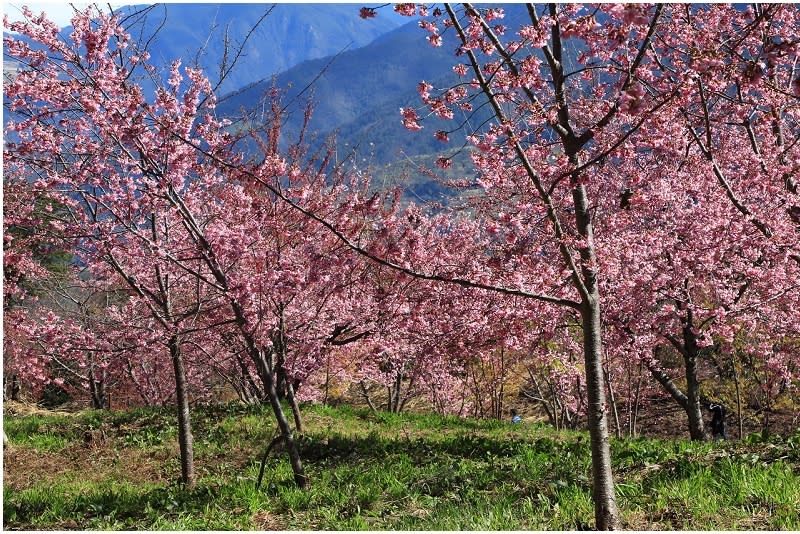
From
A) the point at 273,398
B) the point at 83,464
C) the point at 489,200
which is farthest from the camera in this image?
the point at 83,464

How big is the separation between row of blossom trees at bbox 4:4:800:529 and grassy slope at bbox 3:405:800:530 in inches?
27.6

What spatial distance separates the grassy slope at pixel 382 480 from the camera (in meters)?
4.72

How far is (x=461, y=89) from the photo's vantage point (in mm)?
4758

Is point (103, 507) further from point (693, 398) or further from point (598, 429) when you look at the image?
point (693, 398)

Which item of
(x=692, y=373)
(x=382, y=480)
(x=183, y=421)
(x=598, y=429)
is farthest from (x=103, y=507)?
(x=692, y=373)

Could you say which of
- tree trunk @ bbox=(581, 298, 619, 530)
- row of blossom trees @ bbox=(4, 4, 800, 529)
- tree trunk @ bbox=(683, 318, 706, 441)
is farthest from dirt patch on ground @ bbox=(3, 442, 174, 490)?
tree trunk @ bbox=(683, 318, 706, 441)

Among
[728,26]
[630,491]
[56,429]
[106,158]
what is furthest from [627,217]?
[56,429]

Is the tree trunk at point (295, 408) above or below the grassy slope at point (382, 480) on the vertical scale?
above

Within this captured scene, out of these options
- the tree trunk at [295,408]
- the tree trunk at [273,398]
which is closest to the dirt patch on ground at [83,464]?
the tree trunk at [295,408]

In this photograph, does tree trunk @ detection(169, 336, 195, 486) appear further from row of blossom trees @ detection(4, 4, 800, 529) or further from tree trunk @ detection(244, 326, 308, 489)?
tree trunk @ detection(244, 326, 308, 489)

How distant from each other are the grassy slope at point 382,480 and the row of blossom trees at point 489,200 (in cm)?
70

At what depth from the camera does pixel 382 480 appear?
678 cm

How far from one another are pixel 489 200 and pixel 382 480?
433 cm

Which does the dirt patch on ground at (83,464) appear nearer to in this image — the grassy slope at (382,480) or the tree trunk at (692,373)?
the grassy slope at (382,480)
